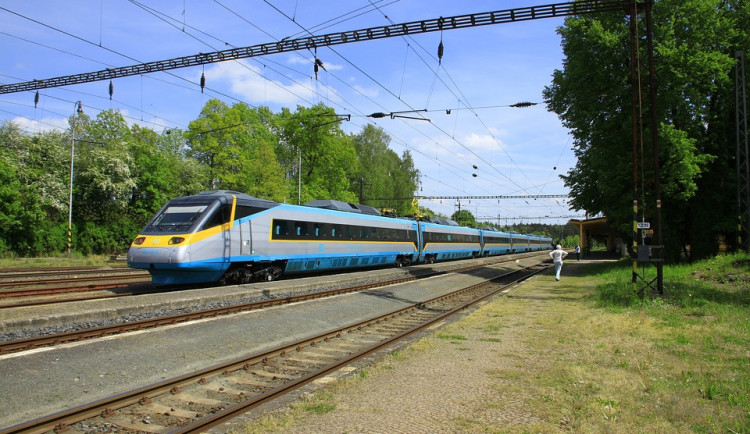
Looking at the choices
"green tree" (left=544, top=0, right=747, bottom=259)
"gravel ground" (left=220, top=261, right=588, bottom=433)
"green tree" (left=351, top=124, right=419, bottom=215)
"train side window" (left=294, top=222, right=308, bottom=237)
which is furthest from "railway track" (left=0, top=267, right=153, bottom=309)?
"green tree" (left=351, top=124, right=419, bottom=215)

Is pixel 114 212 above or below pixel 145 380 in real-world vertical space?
above

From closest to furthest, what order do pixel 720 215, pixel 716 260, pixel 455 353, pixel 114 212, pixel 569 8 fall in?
1. pixel 455 353
2. pixel 569 8
3. pixel 716 260
4. pixel 720 215
5. pixel 114 212

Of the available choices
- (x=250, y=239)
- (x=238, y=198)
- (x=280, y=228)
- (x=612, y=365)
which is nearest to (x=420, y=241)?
(x=280, y=228)

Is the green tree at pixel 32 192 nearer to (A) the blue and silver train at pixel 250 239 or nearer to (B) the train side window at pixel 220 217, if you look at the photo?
(A) the blue and silver train at pixel 250 239

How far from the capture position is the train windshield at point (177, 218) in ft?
47.1

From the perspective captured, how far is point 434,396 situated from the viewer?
587 cm

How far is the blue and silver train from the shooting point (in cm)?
1393

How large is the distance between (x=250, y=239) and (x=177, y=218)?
2.52 meters

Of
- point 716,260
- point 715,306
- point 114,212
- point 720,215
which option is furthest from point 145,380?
point 114,212

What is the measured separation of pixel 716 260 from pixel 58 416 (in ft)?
85.2

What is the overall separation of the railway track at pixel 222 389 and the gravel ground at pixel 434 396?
536mm

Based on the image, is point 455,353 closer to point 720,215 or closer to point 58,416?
point 58,416

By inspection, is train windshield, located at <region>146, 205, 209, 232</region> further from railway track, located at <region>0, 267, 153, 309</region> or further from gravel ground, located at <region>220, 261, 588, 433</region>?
gravel ground, located at <region>220, 261, 588, 433</region>

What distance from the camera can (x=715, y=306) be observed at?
1223 centimetres
